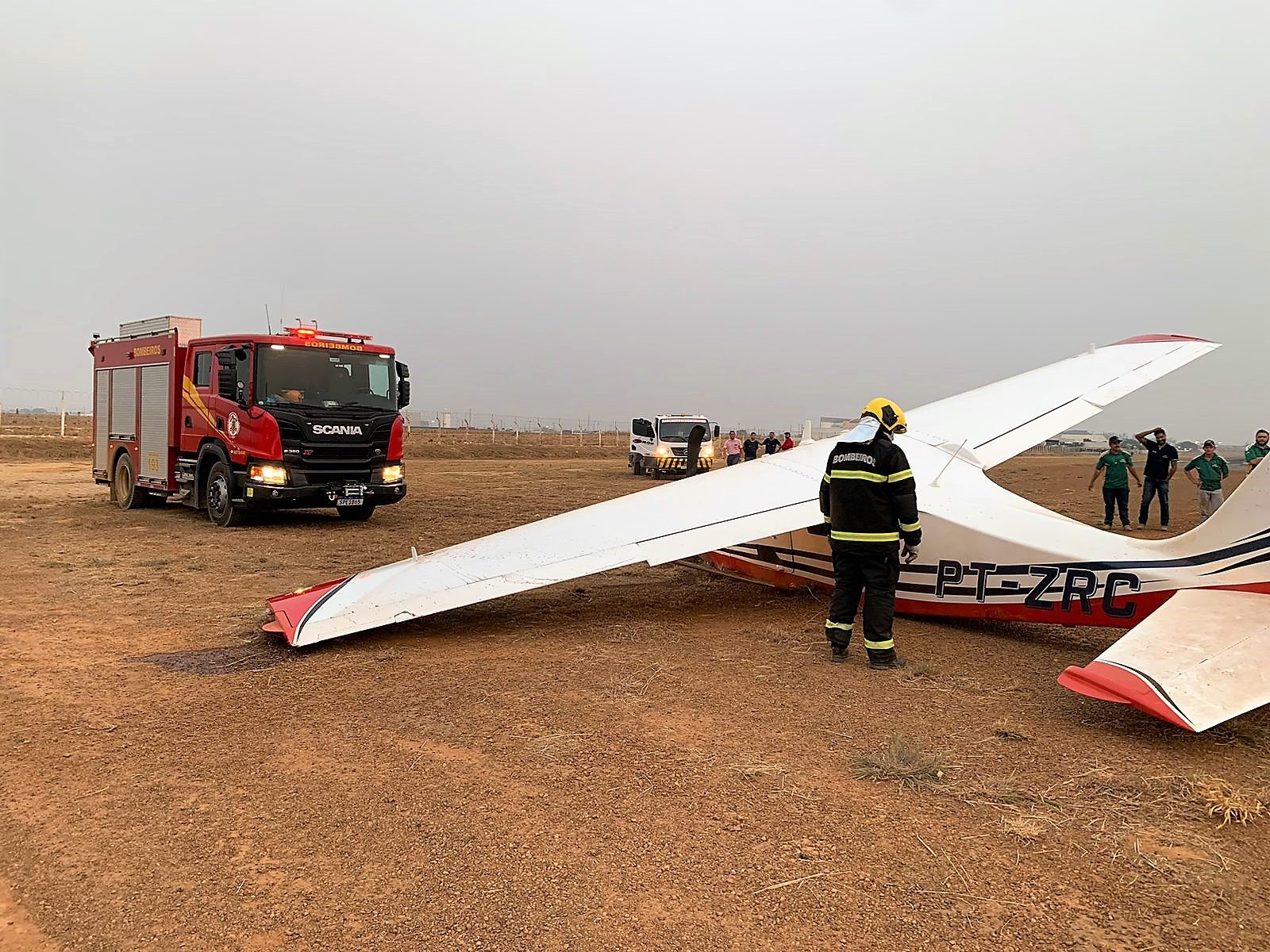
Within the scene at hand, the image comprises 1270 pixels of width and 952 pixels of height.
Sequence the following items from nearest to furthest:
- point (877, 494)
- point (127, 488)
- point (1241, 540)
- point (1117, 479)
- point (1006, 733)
A: point (1006, 733) → point (1241, 540) → point (877, 494) → point (1117, 479) → point (127, 488)

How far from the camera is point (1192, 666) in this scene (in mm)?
4043

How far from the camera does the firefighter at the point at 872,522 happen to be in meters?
5.63

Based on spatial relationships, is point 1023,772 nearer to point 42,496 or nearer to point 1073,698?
point 1073,698

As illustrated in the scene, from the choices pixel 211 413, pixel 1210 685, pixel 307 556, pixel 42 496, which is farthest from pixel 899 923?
pixel 42 496

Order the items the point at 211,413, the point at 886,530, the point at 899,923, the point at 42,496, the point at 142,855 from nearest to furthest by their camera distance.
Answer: the point at 899,923
the point at 142,855
the point at 886,530
the point at 211,413
the point at 42,496

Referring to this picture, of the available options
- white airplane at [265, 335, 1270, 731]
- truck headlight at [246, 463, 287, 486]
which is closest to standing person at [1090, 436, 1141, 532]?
white airplane at [265, 335, 1270, 731]

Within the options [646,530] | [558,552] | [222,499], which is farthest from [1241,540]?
[222,499]

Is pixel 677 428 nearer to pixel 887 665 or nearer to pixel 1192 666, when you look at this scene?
pixel 887 665

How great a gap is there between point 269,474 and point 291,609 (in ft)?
23.7

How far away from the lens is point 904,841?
130 inches

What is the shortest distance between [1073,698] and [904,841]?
2517mm

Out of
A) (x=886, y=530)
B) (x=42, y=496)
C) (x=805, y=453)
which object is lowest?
(x=42, y=496)

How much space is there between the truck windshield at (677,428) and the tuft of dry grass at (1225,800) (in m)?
27.9

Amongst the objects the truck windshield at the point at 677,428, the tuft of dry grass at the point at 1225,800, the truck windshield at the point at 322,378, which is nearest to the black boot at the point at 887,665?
the tuft of dry grass at the point at 1225,800
